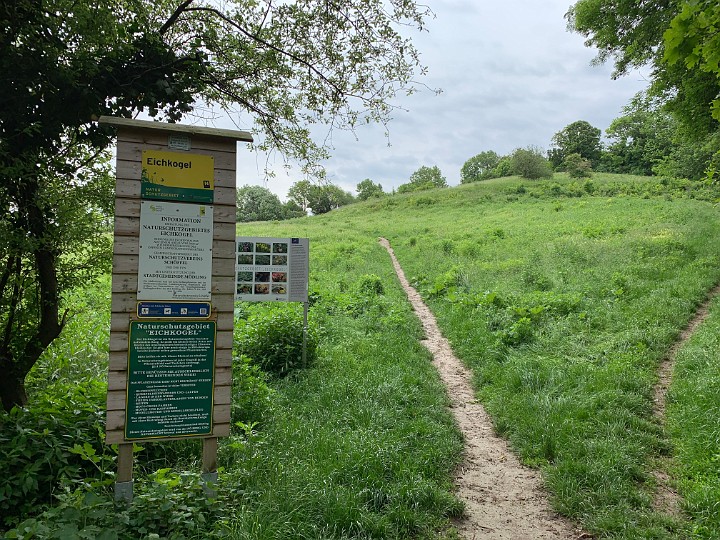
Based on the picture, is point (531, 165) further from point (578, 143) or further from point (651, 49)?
point (651, 49)

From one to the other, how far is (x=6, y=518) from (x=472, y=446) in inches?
184

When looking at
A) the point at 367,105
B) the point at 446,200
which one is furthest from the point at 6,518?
the point at 446,200

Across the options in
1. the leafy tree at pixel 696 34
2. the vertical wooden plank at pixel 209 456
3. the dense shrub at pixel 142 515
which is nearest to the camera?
the leafy tree at pixel 696 34

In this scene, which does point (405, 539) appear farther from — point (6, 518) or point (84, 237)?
point (84, 237)

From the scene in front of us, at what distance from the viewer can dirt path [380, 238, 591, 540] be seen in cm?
420

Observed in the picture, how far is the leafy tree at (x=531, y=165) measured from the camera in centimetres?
5857

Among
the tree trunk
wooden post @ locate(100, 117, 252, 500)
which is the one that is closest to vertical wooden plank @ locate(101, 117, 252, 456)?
wooden post @ locate(100, 117, 252, 500)

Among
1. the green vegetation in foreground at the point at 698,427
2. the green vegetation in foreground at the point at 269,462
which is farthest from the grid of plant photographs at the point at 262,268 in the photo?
the green vegetation in foreground at the point at 698,427

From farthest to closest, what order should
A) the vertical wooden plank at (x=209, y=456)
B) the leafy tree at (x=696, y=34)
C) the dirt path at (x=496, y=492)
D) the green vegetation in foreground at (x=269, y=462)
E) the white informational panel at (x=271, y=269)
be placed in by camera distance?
the white informational panel at (x=271, y=269), the dirt path at (x=496, y=492), the vertical wooden plank at (x=209, y=456), the green vegetation in foreground at (x=269, y=462), the leafy tree at (x=696, y=34)

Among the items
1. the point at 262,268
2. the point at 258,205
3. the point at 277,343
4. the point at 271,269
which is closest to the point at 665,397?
the point at 277,343

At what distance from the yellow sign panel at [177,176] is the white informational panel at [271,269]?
4.01 metres

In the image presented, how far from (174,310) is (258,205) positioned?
79.4 meters

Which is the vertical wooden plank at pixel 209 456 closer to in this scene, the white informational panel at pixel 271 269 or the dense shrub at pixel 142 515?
the dense shrub at pixel 142 515

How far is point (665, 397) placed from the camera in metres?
6.59
